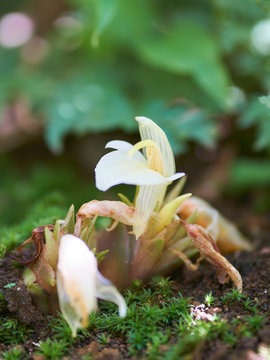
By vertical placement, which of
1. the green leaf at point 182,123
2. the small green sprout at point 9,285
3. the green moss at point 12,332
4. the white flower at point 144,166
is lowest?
the green moss at point 12,332

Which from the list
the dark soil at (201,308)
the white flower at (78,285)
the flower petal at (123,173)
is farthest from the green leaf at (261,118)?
the white flower at (78,285)

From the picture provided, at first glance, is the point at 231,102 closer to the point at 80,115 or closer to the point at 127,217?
the point at 80,115

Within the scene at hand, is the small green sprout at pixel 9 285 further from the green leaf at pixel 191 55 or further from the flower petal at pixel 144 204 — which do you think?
the green leaf at pixel 191 55

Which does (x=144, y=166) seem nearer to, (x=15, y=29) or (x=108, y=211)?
(x=108, y=211)

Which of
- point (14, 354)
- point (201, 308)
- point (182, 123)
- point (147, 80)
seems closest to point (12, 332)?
point (14, 354)

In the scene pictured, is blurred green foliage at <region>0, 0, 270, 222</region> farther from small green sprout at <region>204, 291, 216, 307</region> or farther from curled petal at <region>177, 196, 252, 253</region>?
small green sprout at <region>204, 291, 216, 307</region>

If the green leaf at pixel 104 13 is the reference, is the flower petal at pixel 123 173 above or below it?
below

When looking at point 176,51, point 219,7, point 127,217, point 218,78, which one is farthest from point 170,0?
point 127,217
